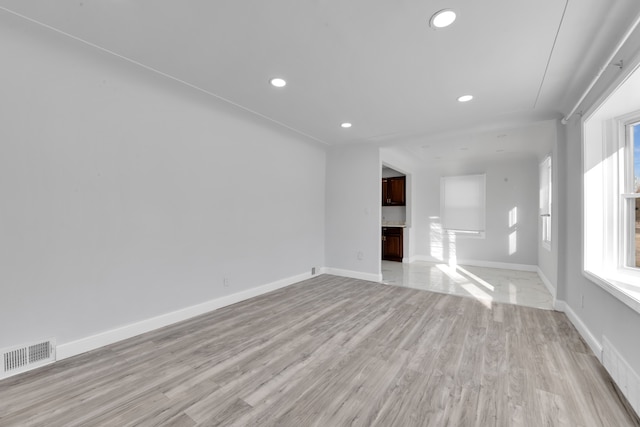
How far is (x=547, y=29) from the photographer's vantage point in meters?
1.82

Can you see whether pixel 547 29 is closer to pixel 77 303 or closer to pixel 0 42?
pixel 0 42

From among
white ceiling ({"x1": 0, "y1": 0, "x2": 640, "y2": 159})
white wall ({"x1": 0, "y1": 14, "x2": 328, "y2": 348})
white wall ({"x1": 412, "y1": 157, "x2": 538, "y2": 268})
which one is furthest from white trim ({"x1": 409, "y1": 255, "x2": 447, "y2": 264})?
white wall ({"x1": 0, "y1": 14, "x2": 328, "y2": 348})

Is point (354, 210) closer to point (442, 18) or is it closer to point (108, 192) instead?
point (442, 18)

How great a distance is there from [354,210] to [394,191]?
257cm

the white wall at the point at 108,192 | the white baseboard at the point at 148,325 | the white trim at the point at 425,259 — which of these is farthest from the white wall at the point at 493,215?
the white wall at the point at 108,192

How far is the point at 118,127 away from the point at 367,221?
379 cm

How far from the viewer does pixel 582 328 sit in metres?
2.63

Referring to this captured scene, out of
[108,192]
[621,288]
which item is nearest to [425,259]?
[621,288]

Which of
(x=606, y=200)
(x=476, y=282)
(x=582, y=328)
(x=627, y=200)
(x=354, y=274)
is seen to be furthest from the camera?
(x=354, y=274)

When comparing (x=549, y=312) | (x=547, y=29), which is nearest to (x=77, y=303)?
(x=547, y=29)

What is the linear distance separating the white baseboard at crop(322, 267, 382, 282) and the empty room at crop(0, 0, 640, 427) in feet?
2.68

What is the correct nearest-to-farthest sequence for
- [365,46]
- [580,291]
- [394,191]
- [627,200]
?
1. [365,46]
2. [627,200]
3. [580,291]
4. [394,191]

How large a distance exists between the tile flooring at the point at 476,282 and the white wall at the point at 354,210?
62 centimetres

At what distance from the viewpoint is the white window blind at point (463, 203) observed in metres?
6.34
